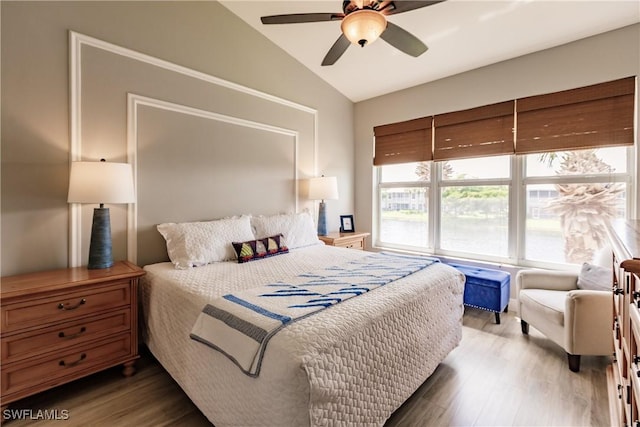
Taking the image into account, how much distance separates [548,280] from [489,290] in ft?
1.57

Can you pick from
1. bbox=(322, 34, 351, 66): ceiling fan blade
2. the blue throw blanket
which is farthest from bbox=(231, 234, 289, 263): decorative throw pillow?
bbox=(322, 34, 351, 66): ceiling fan blade

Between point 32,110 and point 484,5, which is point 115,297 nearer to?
point 32,110

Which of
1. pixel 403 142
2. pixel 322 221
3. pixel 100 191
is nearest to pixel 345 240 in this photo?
pixel 322 221

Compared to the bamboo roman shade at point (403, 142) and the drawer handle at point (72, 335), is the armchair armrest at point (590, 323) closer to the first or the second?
the bamboo roman shade at point (403, 142)

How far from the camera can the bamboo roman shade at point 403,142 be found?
3.80 meters

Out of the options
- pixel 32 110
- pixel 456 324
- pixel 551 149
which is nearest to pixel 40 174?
pixel 32 110

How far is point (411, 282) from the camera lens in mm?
1832

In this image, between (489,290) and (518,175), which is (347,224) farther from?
(518,175)

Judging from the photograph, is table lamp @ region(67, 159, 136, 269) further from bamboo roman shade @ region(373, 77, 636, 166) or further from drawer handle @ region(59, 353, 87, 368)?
bamboo roman shade @ region(373, 77, 636, 166)

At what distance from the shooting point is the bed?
3.63 feet

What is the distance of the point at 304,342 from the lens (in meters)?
1.13

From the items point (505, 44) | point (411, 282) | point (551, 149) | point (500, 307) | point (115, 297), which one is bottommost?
point (500, 307)

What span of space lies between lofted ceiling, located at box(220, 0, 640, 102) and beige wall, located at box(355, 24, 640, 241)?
3.5 inches

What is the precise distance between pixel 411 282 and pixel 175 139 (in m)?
2.29
